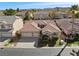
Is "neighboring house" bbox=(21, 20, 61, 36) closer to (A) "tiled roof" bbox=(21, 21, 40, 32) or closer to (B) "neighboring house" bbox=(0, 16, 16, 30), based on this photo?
(A) "tiled roof" bbox=(21, 21, 40, 32)

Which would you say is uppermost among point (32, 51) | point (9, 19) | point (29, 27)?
point (9, 19)

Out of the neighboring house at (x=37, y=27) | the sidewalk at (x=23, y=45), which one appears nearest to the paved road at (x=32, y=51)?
the sidewalk at (x=23, y=45)

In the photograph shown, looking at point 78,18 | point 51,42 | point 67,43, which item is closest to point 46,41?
point 51,42

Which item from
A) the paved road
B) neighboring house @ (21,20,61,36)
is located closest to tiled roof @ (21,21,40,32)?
neighboring house @ (21,20,61,36)

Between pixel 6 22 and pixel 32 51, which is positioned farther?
pixel 32 51

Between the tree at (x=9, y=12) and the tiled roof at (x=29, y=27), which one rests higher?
the tree at (x=9, y=12)

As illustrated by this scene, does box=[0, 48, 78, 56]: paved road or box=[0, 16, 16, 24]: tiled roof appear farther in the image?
box=[0, 48, 78, 56]: paved road

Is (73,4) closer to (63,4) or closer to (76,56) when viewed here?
(63,4)

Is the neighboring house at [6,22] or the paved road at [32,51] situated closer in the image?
the neighboring house at [6,22]

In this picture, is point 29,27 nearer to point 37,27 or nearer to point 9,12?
point 37,27

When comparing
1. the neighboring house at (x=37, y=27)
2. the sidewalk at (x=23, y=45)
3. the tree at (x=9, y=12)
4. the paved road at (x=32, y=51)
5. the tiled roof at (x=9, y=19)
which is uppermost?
the tree at (x=9, y=12)

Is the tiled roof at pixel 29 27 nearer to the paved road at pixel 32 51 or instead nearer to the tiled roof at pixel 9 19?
the tiled roof at pixel 9 19

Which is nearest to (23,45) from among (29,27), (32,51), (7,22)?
(32,51)
